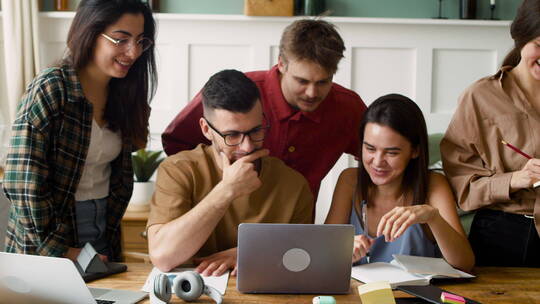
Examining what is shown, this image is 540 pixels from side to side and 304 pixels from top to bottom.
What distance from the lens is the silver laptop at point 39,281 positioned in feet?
4.86

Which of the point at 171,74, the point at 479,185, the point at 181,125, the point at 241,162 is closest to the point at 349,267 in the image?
the point at 241,162

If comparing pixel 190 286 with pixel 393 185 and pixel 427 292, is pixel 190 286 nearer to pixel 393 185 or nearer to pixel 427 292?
pixel 427 292

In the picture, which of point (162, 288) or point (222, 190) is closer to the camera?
point (162, 288)

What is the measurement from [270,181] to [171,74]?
213 cm

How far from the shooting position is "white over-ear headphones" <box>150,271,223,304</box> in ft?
5.27

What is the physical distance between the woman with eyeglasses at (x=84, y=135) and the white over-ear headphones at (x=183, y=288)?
1.41 ft

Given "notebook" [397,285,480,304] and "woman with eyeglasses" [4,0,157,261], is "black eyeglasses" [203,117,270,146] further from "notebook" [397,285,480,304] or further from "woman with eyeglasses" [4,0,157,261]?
"notebook" [397,285,480,304]

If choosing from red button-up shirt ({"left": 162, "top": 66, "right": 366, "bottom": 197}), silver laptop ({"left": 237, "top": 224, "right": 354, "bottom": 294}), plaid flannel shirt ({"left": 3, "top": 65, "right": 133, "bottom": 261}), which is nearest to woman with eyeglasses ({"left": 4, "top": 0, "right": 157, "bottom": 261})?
plaid flannel shirt ({"left": 3, "top": 65, "right": 133, "bottom": 261})

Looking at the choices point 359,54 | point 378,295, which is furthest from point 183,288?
point 359,54

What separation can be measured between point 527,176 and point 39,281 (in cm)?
136

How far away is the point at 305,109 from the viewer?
2260 millimetres

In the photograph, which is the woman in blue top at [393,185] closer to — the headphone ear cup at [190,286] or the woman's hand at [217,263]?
the woman's hand at [217,263]

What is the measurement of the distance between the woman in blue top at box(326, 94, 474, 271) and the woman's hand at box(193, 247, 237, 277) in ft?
1.26

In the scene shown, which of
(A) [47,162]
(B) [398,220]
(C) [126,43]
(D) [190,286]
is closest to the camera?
(D) [190,286]
